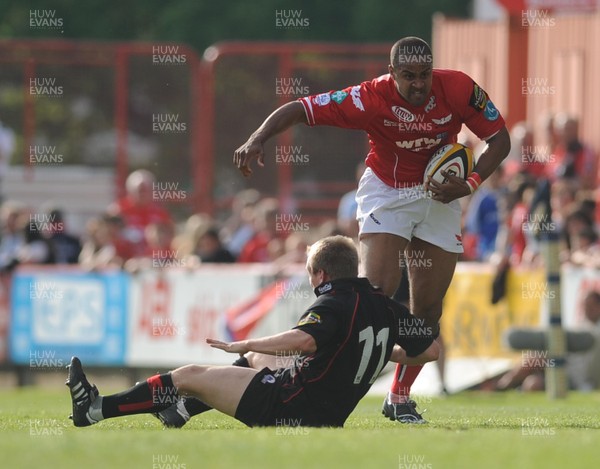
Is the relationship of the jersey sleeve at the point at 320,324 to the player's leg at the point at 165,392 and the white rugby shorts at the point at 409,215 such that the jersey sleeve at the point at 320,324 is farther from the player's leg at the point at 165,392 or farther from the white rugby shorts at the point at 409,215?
the white rugby shorts at the point at 409,215

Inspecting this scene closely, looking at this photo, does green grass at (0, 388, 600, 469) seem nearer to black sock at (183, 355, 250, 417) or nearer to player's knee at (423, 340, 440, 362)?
black sock at (183, 355, 250, 417)

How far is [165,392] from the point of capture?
8719 millimetres

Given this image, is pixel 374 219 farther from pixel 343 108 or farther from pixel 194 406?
pixel 194 406

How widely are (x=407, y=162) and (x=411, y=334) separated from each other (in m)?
1.32

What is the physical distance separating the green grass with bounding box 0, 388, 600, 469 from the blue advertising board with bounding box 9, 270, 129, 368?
367 inches

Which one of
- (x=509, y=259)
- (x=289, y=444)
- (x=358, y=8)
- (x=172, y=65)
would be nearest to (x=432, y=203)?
Answer: (x=289, y=444)

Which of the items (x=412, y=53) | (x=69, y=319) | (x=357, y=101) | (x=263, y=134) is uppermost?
(x=412, y=53)

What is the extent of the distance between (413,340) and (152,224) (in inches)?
408

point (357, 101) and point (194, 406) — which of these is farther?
point (357, 101)

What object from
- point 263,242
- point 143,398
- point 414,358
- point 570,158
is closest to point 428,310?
point 414,358

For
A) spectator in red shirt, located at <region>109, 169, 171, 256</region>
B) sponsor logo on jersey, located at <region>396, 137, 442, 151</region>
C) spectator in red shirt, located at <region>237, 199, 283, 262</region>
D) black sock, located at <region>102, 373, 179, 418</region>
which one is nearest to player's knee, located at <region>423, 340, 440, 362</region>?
sponsor logo on jersey, located at <region>396, 137, 442, 151</region>

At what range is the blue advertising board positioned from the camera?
63.3 feet

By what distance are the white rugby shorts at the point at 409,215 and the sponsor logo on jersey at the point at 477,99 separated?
66 centimetres

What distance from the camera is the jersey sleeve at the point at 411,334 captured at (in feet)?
29.1
